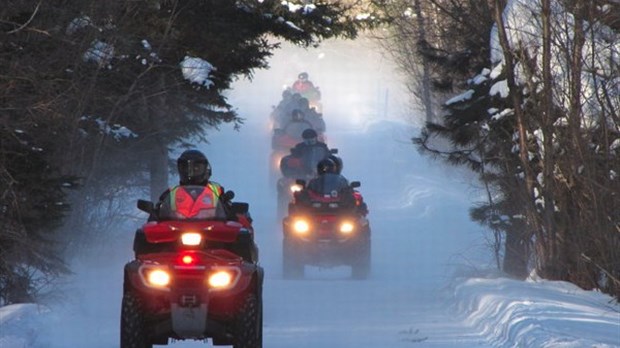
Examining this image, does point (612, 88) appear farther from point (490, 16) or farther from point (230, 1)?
point (230, 1)

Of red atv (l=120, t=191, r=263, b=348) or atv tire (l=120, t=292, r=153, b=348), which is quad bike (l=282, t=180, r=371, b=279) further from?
atv tire (l=120, t=292, r=153, b=348)

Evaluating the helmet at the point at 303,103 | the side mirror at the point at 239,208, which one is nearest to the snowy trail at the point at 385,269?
the side mirror at the point at 239,208

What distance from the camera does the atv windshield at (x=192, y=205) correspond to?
1140cm

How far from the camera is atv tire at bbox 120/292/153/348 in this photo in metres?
11.0

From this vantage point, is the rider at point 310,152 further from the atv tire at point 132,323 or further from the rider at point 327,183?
the atv tire at point 132,323

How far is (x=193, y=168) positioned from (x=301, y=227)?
1020 cm

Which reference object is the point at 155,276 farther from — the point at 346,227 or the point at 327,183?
the point at 327,183

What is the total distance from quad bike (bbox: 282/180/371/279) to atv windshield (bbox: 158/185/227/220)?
10512 millimetres

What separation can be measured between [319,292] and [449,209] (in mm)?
19344

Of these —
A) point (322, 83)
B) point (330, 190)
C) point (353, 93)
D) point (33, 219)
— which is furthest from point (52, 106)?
point (322, 83)

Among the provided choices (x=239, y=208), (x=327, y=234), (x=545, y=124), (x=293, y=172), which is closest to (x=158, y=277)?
(x=239, y=208)

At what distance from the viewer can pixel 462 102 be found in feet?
72.5

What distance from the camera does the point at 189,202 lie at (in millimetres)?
11430

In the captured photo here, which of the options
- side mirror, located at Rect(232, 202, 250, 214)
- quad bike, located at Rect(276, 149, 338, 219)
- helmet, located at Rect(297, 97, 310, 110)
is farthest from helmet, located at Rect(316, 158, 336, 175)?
helmet, located at Rect(297, 97, 310, 110)
